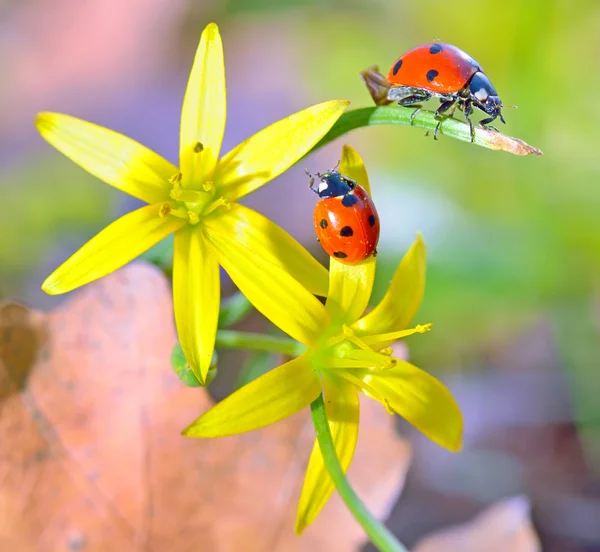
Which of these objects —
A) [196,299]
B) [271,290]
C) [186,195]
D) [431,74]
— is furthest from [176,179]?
[431,74]

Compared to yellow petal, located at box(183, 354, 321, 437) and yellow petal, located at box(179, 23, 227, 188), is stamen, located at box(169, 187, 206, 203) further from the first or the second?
yellow petal, located at box(183, 354, 321, 437)

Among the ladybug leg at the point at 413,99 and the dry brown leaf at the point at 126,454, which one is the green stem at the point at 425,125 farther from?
the dry brown leaf at the point at 126,454

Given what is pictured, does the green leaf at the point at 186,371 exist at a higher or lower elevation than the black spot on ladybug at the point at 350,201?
lower

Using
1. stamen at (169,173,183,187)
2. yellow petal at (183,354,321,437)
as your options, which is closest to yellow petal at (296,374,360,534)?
yellow petal at (183,354,321,437)

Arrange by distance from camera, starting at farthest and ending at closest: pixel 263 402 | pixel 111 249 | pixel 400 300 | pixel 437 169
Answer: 1. pixel 437 169
2. pixel 400 300
3. pixel 111 249
4. pixel 263 402

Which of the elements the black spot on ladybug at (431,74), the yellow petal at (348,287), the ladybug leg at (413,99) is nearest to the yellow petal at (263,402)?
the yellow petal at (348,287)

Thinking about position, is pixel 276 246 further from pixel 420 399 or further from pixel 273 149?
pixel 420 399

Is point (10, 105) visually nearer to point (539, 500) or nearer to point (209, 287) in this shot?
point (209, 287)
